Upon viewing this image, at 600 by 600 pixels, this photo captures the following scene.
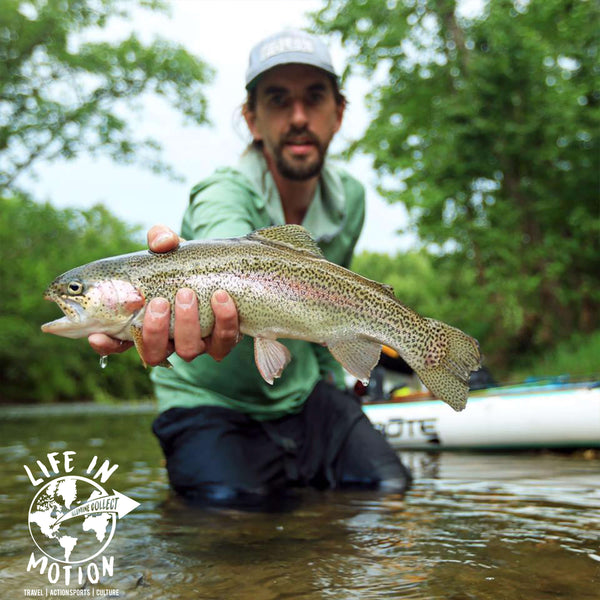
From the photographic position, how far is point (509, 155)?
52.6 ft

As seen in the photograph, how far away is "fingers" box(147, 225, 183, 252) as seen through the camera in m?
3.06

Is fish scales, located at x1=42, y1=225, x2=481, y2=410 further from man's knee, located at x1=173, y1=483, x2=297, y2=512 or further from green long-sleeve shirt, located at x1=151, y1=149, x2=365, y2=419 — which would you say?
man's knee, located at x1=173, y1=483, x2=297, y2=512

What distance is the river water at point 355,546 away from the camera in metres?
2.88

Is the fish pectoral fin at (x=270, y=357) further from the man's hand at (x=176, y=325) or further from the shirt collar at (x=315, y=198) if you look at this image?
the shirt collar at (x=315, y=198)

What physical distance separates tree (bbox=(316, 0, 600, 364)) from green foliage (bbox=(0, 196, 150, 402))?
545 inches

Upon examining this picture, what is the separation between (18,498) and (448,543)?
3.21 metres

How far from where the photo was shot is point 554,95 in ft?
49.1

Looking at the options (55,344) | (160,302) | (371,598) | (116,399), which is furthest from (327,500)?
(116,399)

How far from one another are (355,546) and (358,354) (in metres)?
0.99

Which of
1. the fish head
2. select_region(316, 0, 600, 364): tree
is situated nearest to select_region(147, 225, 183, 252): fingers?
the fish head

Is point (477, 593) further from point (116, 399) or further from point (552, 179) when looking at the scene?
point (116, 399)

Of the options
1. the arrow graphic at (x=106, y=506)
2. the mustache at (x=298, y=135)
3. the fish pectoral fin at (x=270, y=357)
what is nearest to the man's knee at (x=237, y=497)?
the arrow graphic at (x=106, y=506)

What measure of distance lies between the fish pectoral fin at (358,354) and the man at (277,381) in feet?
4.33

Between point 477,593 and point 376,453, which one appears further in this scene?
point 376,453
